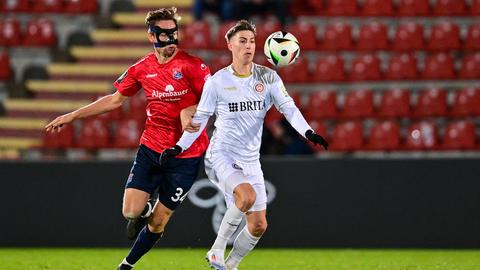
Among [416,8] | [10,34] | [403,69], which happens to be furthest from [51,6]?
[403,69]

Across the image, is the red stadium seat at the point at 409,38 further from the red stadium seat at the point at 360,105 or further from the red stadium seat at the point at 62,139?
the red stadium seat at the point at 62,139

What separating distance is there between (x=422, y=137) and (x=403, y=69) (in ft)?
4.63

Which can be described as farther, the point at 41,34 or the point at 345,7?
the point at 41,34

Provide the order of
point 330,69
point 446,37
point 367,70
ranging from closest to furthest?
point 367,70 < point 330,69 < point 446,37

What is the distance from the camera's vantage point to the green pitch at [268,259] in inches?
390

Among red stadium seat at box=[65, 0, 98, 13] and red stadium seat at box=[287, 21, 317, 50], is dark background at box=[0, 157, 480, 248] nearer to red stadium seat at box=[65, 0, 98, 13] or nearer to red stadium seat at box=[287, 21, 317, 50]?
red stadium seat at box=[287, 21, 317, 50]

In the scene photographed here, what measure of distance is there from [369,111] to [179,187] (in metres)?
6.90

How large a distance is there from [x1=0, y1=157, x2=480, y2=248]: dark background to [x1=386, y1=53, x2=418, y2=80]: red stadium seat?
3.36 metres

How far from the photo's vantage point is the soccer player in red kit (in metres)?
8.39

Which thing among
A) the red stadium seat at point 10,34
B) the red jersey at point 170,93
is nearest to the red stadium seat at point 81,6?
the red stadium seat at point 10,34

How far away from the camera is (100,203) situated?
40.9ft

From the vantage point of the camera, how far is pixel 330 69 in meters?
15.5

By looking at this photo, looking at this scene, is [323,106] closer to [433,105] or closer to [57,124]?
[433,105]

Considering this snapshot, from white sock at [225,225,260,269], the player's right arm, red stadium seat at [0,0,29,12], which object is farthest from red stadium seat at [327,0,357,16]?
white sock at [225,225,260,269]
